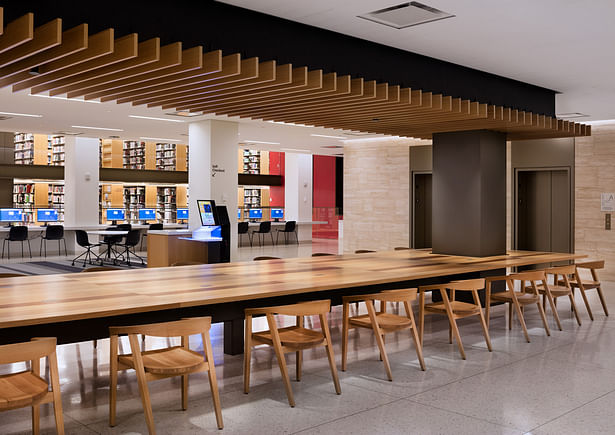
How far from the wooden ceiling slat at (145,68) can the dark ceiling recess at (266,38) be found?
28 centimetres

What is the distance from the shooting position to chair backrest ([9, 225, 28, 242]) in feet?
49.4

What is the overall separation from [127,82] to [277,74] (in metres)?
1.25

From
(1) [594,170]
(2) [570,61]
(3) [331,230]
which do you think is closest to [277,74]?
(2) [570,61]

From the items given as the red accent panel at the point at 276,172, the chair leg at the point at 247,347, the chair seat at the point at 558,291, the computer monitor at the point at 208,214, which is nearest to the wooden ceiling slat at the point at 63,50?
the chair leg at the point at 247,347

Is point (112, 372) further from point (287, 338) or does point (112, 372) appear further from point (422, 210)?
point (422, 210)

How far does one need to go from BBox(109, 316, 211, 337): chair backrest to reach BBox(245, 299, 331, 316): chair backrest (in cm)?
65

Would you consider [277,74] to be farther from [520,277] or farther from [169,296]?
[520,277]

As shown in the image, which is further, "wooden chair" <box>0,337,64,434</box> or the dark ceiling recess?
the dark ceiling recess

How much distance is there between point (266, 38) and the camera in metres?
5.52

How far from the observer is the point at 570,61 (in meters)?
7.09

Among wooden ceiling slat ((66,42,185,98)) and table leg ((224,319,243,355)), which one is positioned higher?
wooden ceiling slat ((66,42,185,98))

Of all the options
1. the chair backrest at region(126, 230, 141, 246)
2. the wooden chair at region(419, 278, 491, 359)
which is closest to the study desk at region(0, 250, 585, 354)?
the wooden chair at region(419, 278, 491, 359)

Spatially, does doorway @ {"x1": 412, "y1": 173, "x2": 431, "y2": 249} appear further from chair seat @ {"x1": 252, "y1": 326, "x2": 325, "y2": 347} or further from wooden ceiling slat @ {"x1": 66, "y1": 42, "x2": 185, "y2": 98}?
wooden ceiling slat @ {"x1": 66, "y1": 42, "x2": 185, "y2": 98}

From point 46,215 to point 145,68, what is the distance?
1476 cm
